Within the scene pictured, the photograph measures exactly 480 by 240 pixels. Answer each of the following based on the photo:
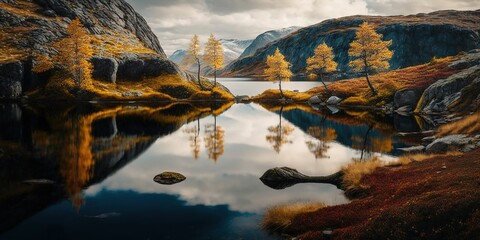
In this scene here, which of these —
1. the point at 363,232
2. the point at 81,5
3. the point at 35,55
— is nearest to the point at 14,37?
the point at 35,55

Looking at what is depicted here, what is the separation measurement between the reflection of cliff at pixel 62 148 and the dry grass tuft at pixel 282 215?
37.3ft

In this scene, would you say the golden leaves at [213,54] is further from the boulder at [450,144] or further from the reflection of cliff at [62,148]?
the boulder at [450,144]

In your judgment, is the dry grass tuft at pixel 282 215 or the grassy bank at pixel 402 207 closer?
the grassy bank at pixel 402 207

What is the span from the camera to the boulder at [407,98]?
73.1 metres

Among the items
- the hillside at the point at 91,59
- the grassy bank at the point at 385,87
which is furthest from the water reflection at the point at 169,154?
the hillside at the point at 91,59

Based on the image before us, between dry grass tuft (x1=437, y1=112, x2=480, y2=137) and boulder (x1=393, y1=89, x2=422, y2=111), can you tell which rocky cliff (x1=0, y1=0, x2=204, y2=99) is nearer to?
boulder (x1=393, y1=89, x2=422, y2=111)

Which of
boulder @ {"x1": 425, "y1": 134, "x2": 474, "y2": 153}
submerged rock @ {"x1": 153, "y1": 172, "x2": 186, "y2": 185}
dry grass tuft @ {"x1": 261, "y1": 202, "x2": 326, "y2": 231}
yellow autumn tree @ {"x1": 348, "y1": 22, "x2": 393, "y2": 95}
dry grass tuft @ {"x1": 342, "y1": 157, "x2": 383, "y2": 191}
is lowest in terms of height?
submerged rock @ {"x1": 153, "y1": 172, "x2": 186, "y2": 185}

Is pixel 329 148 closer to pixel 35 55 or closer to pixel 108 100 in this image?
pixel 108 100

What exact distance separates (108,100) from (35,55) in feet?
82.3

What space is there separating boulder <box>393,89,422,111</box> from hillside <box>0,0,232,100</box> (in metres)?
50.7

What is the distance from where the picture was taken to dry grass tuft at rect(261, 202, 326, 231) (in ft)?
60.1

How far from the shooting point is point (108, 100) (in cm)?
8531

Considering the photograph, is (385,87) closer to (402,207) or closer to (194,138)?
(194,138)

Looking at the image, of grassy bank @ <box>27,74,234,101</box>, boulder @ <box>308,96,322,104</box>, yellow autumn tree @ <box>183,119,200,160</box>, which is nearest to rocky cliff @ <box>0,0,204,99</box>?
grassy bank @ <box>27,74,234,101</box>
